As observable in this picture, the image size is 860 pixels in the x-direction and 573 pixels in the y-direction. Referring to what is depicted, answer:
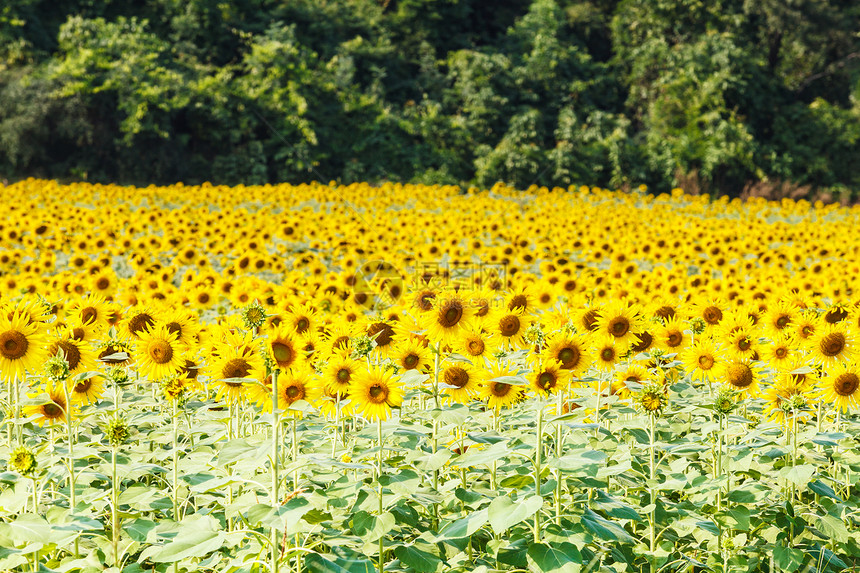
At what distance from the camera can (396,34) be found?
30219mm

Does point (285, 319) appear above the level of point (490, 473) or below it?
above

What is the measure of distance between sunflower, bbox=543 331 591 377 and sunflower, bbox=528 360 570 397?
2.8 inches

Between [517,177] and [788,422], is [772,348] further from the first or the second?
[517,177]

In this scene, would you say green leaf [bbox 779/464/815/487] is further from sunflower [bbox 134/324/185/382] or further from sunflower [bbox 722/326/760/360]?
sunflower [bbox 134/324/185/382]

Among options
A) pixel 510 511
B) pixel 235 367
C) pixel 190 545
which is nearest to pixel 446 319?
pixel 235 367

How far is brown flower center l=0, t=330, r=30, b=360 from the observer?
2.71 meters

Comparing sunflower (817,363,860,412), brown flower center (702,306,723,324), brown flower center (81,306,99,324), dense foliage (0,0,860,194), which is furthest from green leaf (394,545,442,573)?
dense foliage (0,0,860,194)

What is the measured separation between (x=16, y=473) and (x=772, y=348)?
3.28 metres

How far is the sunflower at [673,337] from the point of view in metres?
3.65

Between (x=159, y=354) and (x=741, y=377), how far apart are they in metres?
2.48

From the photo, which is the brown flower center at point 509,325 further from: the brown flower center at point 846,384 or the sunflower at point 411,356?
the brown flower center at point 846,384

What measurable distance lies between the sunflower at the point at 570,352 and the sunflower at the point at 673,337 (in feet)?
2.96

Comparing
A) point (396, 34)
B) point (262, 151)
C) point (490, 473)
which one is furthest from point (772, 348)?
point (396, 34)

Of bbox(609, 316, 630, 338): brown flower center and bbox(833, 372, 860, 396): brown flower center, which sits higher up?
bbox(609, 316, 630, 338): brown flower center
